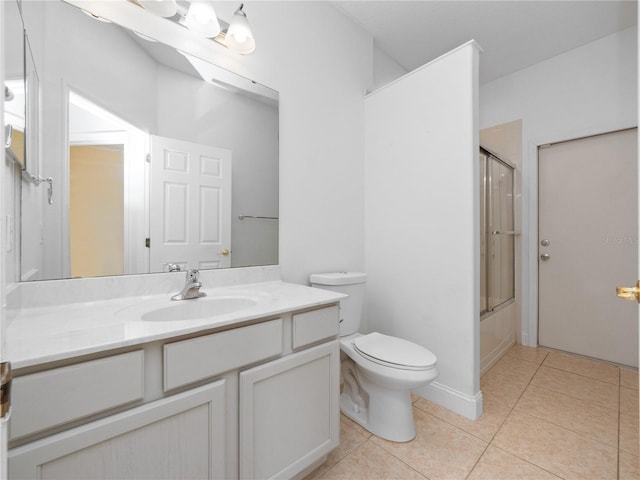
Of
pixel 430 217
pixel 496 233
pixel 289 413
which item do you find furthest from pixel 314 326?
pixel 496 233

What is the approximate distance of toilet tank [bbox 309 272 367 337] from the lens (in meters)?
1.82

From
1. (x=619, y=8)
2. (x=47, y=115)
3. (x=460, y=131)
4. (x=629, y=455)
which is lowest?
(x=629, y=455)

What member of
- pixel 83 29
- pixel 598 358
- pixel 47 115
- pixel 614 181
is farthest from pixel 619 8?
pixel 47 115

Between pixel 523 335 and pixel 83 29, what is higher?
pixel 83 29

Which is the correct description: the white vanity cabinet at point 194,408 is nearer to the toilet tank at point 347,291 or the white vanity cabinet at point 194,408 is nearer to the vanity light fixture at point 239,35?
the toilet tank at point 347,291

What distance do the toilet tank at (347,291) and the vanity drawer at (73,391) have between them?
45.0 inches

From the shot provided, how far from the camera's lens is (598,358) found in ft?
8.16

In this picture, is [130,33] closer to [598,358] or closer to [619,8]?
[619,8]

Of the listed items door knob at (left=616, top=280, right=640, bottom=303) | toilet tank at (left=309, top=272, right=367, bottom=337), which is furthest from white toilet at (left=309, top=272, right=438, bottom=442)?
door knob at (left=616, top=280, right=640, bottom=303)

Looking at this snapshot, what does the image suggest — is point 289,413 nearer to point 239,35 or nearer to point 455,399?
point 455,399

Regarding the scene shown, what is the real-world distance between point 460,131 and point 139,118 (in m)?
1.68

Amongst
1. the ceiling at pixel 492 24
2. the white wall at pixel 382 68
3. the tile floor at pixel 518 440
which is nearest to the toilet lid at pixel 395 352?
the tile floor at pixel 518 440

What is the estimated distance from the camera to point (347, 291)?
1.86 meters

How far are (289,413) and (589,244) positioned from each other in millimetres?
2818
